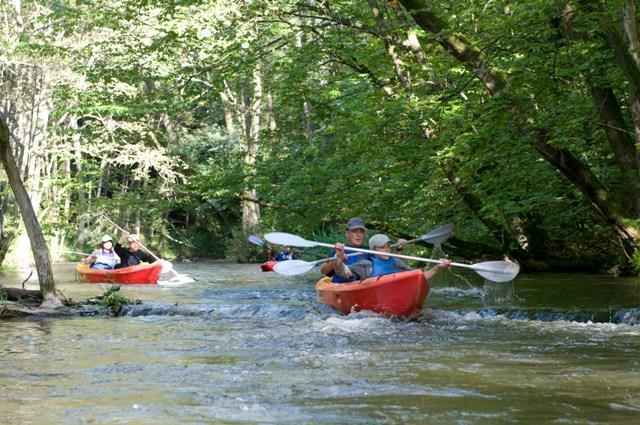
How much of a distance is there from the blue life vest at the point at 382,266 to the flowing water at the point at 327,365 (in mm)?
753

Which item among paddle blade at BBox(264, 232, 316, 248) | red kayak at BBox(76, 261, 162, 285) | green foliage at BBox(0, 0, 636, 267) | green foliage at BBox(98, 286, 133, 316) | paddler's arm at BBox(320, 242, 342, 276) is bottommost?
red kayak at BBox(76, 261, 162, 285)

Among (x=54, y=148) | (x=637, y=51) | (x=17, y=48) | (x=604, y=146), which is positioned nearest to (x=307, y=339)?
(x=637, y=51)

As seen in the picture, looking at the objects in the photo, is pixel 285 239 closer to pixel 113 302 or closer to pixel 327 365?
pixel 113 302

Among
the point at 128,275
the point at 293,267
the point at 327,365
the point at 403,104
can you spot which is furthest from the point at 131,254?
the point at 327,365

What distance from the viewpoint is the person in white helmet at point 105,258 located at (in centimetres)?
1975

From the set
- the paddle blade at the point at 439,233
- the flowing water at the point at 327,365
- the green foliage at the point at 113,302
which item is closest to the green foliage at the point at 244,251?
the paddle blade at the point at 439,233

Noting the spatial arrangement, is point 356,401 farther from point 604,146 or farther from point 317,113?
point 317,113

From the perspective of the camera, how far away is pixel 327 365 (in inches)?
273

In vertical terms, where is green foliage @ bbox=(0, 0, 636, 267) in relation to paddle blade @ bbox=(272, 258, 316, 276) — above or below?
above

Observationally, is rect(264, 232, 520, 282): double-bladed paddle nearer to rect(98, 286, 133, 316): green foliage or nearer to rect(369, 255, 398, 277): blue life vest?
rect(369, 255, 398, 277): blue life vest

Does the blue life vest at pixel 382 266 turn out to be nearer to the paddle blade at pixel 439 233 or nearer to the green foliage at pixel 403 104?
the paddle blade at pixel 439 233

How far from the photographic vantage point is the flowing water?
5.27m

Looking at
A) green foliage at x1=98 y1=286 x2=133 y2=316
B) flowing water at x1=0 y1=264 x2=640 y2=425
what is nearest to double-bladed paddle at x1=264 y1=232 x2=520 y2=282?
flowing water at x1=0 y1=264 x2=640 y2=425

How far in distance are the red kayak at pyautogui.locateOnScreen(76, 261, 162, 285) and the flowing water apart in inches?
286
